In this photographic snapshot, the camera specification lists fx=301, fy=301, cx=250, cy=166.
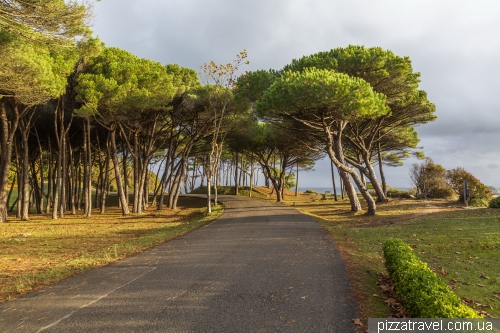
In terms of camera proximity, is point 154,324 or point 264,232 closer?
point 154,324

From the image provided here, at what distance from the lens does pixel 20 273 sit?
749 centimetres

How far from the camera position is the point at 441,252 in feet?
30.6

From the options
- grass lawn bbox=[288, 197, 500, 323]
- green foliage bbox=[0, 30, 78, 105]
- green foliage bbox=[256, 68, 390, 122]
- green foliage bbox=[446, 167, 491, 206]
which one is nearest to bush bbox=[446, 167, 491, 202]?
green foliage bbox=[446, 167, 491, 206]

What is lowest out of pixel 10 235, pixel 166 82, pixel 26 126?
pixel 10 235

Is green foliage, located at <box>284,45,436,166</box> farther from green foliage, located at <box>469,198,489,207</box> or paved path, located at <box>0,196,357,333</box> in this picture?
paved path, located at <box>0,196,357,333</box>

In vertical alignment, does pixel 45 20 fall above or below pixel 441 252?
above

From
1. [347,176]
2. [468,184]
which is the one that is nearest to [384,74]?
[347,176]

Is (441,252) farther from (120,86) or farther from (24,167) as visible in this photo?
(24,167)

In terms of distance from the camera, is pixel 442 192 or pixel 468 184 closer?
pixel 468 184

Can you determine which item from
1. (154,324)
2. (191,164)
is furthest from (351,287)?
(191,164)

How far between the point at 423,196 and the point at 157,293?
30687 millimetres

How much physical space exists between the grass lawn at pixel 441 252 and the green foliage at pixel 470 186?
6.87 m

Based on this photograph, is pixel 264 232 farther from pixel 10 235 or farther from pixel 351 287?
pixel 10 235

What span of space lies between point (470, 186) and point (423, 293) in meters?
25.8
